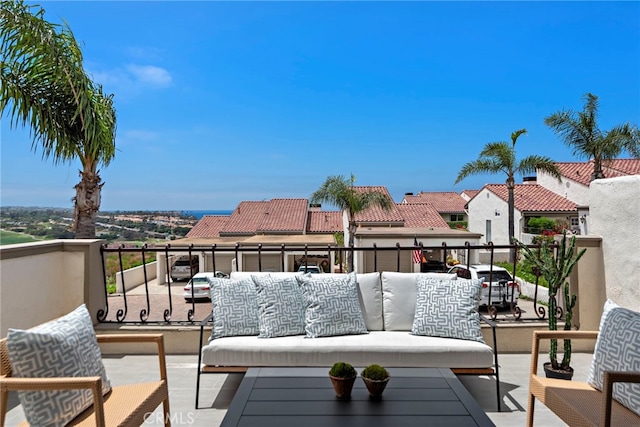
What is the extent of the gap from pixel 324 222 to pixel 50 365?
24846 mm

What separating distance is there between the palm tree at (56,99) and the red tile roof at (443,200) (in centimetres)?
3162

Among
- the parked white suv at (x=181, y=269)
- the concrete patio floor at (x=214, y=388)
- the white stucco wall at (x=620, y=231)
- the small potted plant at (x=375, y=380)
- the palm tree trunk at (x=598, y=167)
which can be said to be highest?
the palm tree trunk at (x=598, y=167)

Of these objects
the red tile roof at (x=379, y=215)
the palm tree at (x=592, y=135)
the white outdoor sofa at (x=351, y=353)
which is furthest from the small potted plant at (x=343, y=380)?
the red tile roof at (x=379, y=215)

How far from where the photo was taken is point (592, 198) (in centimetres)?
423

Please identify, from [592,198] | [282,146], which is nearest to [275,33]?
[592,198]

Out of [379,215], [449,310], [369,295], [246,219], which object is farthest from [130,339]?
[246,219]

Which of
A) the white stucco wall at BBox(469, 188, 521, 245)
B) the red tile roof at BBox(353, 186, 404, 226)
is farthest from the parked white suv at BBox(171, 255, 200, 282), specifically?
the white stucco wall at BBox(469, 188, 521, 245)

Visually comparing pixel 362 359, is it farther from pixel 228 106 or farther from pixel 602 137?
pixel 228 106

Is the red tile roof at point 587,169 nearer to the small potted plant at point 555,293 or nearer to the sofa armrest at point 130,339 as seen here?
the small potted plant at point 555,293

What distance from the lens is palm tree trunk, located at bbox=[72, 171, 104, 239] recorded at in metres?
6.05

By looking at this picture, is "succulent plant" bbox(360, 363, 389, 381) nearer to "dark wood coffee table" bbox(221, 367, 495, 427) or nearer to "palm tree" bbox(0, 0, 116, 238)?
"dark wood coffee table" bbox(221, 367, 495, 427)

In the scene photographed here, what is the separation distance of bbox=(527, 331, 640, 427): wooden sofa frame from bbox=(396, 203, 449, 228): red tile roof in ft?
66.1

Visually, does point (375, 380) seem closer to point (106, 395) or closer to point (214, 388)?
point (106, 395)

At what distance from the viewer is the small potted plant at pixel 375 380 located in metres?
2.13
